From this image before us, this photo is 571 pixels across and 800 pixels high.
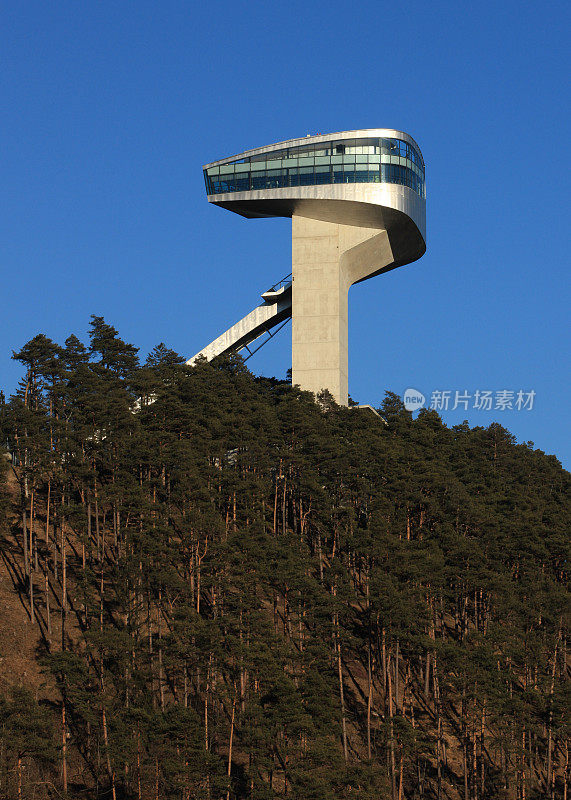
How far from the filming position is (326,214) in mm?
84938

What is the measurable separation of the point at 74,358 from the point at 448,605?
108ft

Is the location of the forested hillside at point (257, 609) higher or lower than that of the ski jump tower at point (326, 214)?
lower

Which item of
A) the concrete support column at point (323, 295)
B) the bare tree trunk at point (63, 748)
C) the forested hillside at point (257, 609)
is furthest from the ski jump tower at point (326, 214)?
the bare tree trunk at point (63, 748)

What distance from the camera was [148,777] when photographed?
44250 mm

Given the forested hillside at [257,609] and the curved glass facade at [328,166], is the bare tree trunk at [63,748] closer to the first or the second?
the forested hillside at [257,609]

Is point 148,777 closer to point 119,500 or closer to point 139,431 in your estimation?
point 119,500

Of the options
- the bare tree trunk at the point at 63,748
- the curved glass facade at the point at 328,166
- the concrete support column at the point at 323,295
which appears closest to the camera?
the bare tree trunk at the point at 63,748

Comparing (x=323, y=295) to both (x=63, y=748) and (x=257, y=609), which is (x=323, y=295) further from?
(x=63, y=748)

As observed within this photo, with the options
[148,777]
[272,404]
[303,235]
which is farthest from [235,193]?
[148,777]

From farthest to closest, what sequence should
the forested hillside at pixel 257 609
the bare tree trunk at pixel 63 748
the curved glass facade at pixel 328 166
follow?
1. the curved glass facade at pixel 328 166
2. the forested hillside at pixel 257 609
3. the bare tree trunk at pixel 63 748

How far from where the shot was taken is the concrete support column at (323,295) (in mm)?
83000

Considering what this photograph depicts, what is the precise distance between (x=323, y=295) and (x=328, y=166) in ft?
33.3

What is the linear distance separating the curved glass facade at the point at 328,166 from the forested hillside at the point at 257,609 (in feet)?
67.6

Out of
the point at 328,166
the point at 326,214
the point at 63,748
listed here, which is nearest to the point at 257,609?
the point at 63,748
